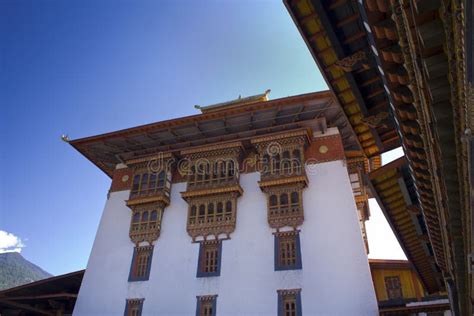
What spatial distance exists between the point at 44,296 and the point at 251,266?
11.3 metres

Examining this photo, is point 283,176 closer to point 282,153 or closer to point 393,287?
point 282,153

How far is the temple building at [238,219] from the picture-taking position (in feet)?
48.1

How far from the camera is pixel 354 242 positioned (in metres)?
14.8

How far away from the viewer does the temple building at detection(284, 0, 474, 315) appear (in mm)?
3051

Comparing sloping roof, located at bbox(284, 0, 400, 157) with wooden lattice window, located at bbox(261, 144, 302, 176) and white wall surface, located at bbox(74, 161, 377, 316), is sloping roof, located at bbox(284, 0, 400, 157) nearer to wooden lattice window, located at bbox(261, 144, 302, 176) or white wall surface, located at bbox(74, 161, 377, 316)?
white wall surface, located at bbox(74, 161, 377, 316)

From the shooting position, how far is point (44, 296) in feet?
59.9

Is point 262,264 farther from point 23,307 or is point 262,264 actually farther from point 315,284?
point 23,307

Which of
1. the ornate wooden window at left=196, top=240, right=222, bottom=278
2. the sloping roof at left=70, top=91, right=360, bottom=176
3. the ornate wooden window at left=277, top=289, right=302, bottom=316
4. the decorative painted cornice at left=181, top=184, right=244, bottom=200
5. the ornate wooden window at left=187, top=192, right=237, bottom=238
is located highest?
the sloping roof at left=70, top=91, right=360, bottom=176

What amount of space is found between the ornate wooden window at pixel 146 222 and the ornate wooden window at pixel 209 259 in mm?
2827

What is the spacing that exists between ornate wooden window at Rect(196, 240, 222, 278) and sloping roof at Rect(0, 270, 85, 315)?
741cm

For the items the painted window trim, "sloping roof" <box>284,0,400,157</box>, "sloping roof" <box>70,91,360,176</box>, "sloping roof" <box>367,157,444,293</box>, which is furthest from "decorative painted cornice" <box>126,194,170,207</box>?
"sloping roof" <box>284,0,400,157</box>

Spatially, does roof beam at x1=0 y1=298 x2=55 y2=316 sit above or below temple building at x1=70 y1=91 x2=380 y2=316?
below

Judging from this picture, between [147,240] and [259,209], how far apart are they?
6050 millimetres

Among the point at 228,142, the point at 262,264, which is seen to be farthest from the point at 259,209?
the point at 228,142
